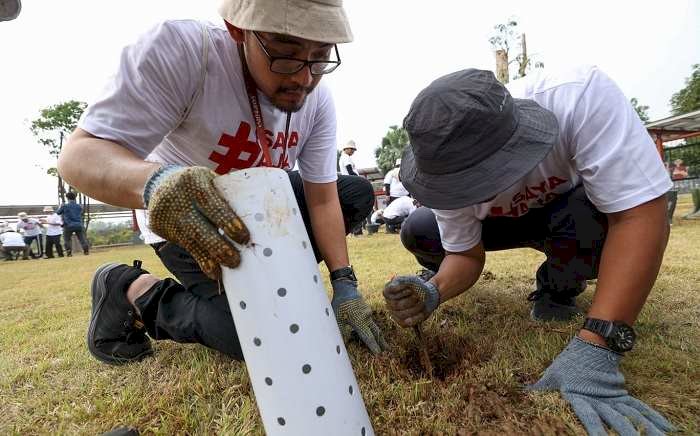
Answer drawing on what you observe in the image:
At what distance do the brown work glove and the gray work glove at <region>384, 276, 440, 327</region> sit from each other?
75cm

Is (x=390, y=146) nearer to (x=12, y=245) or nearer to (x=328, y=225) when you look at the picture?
(x=12, y=245)

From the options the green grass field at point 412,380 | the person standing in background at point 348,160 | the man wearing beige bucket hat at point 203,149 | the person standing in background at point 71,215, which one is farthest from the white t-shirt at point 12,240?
the man wearing beige bucket hat at point 203,149

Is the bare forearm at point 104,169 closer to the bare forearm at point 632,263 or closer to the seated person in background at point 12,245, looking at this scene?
the bare forearm at point 632,263

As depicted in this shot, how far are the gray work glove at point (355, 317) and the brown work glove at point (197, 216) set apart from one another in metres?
0.85

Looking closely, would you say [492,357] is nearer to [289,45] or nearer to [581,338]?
[581,338]

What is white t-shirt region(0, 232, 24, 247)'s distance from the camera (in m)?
12.6

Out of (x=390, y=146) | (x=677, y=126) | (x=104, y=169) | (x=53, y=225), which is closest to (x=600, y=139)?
(x=104, y=169)

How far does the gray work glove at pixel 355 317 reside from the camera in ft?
5.63

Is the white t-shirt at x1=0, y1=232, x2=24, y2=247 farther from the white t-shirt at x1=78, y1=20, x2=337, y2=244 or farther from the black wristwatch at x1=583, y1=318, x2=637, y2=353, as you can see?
the black wristwatch at x1=583, y1=318, x2=637, y2=353

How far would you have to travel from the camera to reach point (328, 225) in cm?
197

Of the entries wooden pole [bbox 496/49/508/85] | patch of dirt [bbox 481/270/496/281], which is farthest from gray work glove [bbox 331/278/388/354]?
wooden pole [bbox 496/49/508/85]

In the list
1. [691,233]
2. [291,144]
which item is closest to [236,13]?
[291,144]

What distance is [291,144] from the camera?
1855 millimetres

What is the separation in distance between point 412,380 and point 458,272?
547 mm
